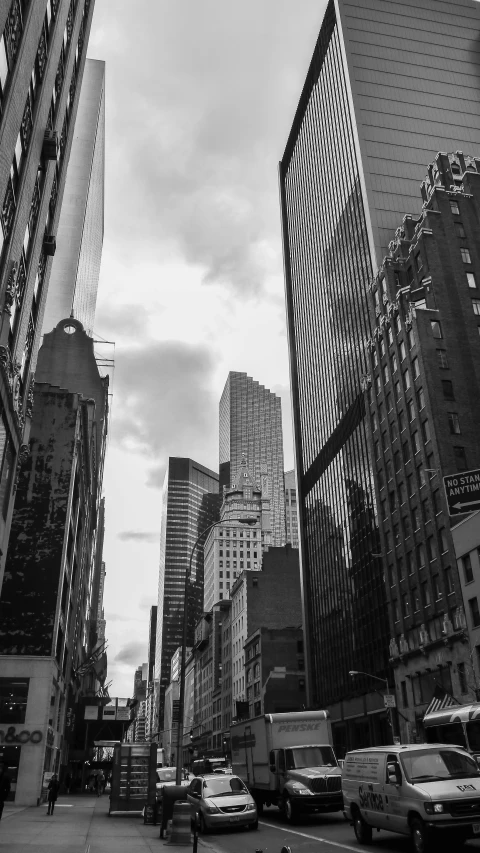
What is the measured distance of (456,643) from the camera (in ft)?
157

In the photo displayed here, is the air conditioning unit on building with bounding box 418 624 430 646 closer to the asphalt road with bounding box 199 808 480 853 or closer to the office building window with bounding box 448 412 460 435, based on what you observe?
the office building window with bounding box 448 412 460 435

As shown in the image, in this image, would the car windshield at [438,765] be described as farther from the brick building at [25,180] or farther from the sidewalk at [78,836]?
the brick building at [25,180]

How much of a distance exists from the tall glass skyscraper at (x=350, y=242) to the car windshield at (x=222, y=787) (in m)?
48.3

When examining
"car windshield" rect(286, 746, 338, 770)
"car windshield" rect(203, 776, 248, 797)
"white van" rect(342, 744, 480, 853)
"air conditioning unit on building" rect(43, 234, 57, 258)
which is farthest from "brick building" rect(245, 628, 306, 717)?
"white van" rect(342, 744, 480, 853)

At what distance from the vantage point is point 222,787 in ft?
74.6

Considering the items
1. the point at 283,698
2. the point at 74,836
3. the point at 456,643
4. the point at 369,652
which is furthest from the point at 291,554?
the point at 74,836

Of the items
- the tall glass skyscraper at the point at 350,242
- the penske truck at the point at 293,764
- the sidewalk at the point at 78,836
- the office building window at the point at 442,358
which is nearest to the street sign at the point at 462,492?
the office building window at the point at 442,358

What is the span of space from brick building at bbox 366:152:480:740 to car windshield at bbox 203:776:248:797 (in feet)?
90.5

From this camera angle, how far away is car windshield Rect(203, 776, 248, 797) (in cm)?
2242

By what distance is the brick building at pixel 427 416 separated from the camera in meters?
52.3

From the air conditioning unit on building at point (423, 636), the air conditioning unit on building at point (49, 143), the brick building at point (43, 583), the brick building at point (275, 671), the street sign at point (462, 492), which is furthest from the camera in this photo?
the brick building at point (275, 671)

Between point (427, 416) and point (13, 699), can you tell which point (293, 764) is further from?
point (427, 416)

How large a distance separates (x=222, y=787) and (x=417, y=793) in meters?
10.6

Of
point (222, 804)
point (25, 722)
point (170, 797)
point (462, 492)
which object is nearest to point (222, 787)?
point (222, 804)
